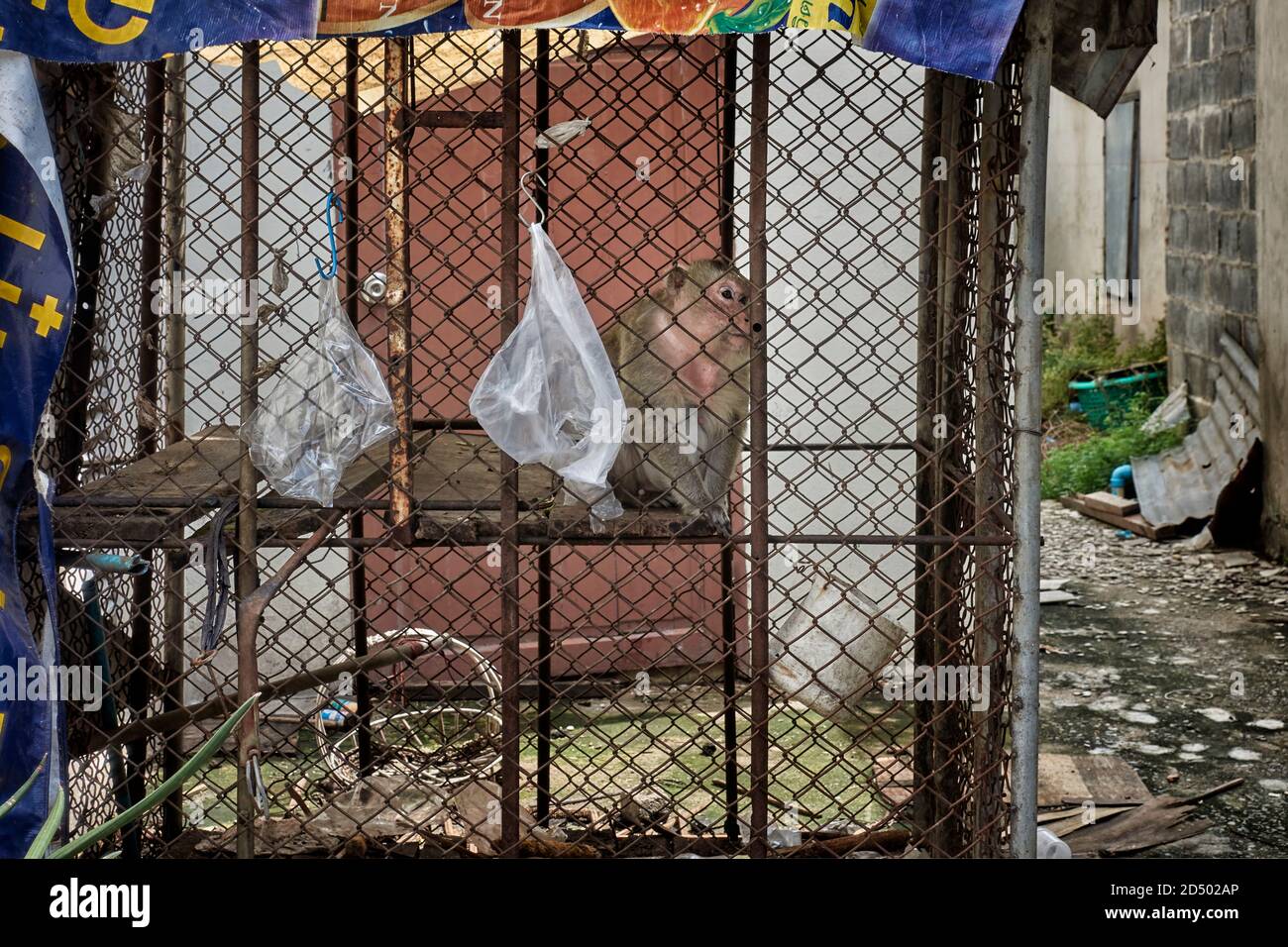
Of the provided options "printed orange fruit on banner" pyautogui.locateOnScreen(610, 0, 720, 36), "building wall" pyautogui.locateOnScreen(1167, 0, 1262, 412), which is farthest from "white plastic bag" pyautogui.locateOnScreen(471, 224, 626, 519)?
"building wall" pyautogui.locateOnScreen(1167, 0, 1262, 412)

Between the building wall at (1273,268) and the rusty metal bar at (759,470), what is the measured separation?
6304mm

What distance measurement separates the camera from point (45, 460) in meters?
3.82

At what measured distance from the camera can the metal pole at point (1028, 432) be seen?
3475 millimetres

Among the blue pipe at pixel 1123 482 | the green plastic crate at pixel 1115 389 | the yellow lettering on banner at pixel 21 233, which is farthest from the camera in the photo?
the green plastic crate at pixel 1115 389

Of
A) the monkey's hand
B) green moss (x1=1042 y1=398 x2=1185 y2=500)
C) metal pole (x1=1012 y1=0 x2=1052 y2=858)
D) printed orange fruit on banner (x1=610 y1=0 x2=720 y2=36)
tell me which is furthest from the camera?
green moss (x1=1042 y1=398 x2=1185 y2=500)

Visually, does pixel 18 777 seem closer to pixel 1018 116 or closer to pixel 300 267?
pixel 1018 116

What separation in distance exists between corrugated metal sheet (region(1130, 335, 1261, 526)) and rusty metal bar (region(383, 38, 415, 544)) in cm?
724

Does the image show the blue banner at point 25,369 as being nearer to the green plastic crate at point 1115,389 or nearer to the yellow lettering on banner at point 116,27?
the yellow lettering on banner at point 116,27

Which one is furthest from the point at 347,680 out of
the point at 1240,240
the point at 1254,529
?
the point at 1240,240

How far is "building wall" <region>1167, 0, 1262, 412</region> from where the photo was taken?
376 inches

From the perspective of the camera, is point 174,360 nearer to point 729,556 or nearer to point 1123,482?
point 729,556

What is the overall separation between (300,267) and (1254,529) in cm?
659

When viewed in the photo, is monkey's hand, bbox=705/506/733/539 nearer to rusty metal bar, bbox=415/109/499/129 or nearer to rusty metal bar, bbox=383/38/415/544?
rusty metal bar, bbox=383/38/415/544

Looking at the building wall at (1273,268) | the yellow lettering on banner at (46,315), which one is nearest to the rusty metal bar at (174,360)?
the yellow lettering on banner at (46,315)
